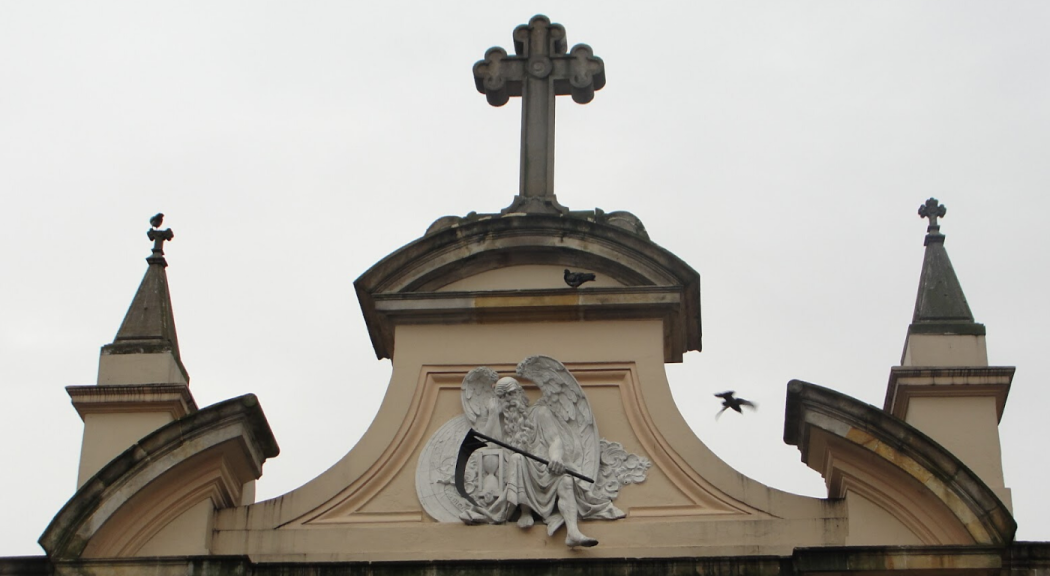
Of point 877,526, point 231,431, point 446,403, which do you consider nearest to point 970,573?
point 877,526

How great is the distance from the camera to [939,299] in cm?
1397

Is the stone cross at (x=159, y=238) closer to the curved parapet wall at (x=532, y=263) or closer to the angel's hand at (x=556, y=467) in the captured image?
the curved parapet wall at (x=532, y=263)

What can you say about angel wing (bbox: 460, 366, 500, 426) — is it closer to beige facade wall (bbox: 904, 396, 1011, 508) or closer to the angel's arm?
the angel's arm

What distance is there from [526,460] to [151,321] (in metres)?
2.72

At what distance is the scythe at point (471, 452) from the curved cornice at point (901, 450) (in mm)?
1411

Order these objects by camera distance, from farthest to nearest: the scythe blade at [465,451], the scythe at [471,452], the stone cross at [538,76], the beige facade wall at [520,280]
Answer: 1. the stone cross at [538,76]
2. the beige facade wall at [520,280]
3. the scythe blade at [465,451]
4. the scythe at [471,452]

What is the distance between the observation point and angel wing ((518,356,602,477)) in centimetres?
1370

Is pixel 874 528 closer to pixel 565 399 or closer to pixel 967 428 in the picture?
pixel 967 428

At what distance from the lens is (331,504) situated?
13.7 meters

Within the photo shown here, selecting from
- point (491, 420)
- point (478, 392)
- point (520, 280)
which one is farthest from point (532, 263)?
point (491, 420)

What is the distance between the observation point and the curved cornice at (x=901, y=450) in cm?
1297

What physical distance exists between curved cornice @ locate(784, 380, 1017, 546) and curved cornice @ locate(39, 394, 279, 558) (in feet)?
11.3

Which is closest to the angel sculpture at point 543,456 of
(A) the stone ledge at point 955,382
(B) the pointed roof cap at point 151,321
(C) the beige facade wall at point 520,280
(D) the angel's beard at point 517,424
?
(D) the angel's beard at point 517,424

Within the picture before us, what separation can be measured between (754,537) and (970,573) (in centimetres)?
132
